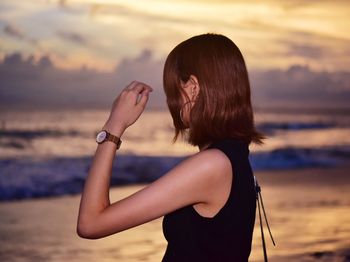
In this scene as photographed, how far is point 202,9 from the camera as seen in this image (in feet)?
75.4

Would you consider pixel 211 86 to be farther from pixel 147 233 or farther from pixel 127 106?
pixel 147 233

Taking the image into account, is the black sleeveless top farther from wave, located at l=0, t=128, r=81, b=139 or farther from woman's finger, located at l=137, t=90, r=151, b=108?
wave, located at l=0, t=128, r=81, b=139

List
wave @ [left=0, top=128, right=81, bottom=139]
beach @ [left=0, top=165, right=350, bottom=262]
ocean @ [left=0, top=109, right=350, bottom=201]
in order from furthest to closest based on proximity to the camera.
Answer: wave @ [left=0, top=128, right=81, bottom=139]
ocean @ [left=0, top=109, right=350, bottom=201]
beach @ [left=0, top=165, right=350, bottom=262]

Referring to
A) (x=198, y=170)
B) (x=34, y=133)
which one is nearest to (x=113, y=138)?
(x=198, y=170)

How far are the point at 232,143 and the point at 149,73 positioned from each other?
21358 millimetres

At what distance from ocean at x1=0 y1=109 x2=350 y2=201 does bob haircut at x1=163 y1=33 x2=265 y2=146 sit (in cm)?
184

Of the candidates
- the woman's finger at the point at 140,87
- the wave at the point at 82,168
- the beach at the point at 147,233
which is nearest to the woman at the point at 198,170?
the woman's finger at the point at 140,87

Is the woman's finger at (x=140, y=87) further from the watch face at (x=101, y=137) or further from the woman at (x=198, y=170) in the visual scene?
the watch face at (x=101, y=137)

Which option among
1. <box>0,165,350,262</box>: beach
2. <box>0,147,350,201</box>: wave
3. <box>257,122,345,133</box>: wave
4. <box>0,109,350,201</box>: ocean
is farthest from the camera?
<box>257,122,345,133</box>: wave

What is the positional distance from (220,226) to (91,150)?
1732 cm

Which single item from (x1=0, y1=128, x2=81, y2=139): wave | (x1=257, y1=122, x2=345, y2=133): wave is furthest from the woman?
(x1=257, y1=122, x2=345, y2=133): wave

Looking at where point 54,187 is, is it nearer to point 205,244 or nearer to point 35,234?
point 35,234

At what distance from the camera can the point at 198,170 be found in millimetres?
1907

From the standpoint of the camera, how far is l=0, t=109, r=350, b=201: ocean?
12.6 meters
